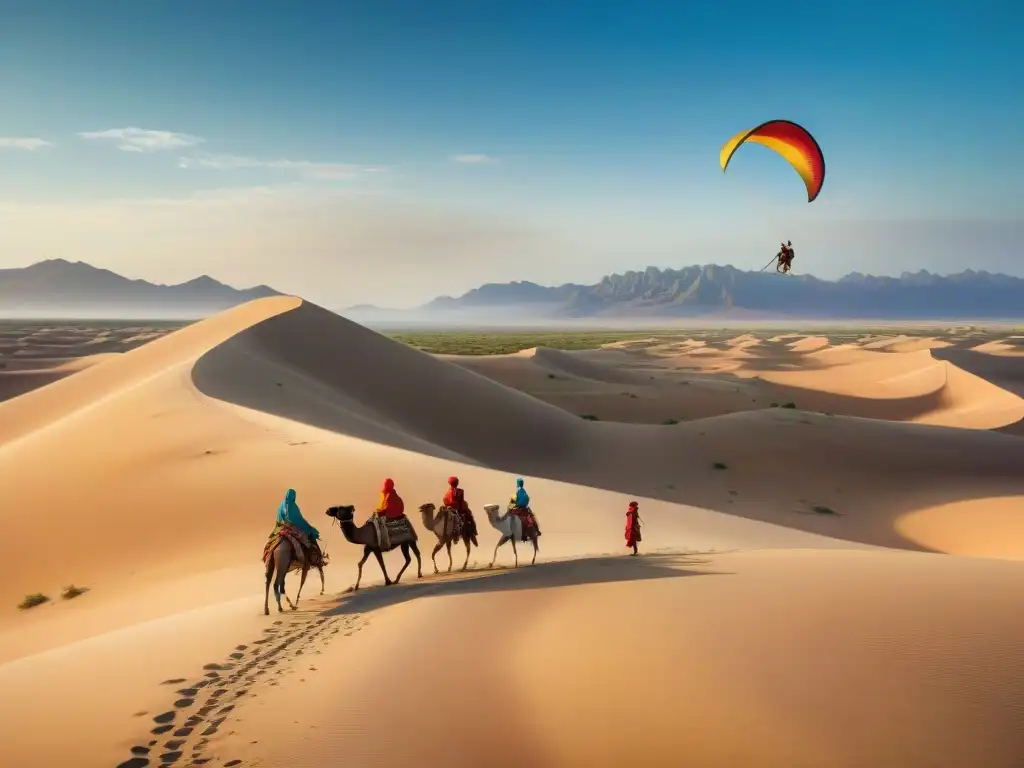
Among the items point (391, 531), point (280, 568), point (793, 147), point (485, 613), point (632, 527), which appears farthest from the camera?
point (793, 147)

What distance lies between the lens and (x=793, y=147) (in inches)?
773

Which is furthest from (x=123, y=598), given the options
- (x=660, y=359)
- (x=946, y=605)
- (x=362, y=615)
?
(x=660, y=359)

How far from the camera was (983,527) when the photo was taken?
73.4 feet

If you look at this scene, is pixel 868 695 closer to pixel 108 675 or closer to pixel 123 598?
pixel 108 675

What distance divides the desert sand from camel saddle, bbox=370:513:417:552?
2.12ft

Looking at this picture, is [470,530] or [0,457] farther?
[0,457]

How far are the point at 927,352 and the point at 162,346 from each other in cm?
7296

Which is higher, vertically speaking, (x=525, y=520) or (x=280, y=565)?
(x=280, y=565)

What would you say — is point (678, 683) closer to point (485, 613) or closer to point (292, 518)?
point (485, 613)

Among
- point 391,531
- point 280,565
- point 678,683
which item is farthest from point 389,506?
point 678,683

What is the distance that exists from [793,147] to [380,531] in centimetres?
1572

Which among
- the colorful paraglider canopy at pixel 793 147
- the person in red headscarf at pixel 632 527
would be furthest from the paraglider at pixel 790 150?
the person in red headscarf at pixel 632 527

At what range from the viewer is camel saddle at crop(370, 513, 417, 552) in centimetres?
1007

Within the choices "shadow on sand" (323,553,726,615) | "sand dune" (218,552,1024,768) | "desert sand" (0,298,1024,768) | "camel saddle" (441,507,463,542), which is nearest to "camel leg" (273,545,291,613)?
"desert sand" (0,298,1024,768)
